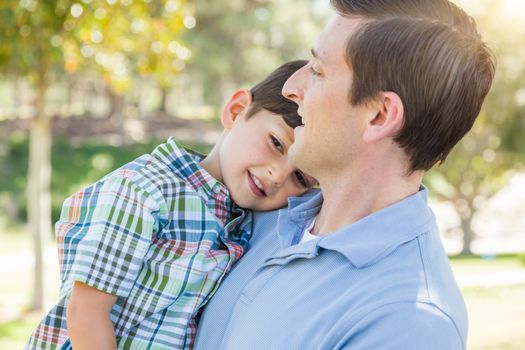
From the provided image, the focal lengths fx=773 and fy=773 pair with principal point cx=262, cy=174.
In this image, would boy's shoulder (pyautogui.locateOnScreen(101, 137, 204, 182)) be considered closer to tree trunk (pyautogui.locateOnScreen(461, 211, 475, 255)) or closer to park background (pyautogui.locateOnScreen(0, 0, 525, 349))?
park background (pyautogui.locateOnScreen(0, 0, 525, 349))

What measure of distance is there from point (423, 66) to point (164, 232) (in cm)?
76

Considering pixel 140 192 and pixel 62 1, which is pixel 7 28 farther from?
pixel 140 192

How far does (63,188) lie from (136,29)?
42.1ft

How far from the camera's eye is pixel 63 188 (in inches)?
770

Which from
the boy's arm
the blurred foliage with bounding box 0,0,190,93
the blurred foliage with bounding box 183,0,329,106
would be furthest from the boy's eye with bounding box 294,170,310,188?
the blurred foliage with bounding box 183,0,329,106

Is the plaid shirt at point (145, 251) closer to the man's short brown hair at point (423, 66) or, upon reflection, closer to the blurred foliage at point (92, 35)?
the man's short brown hair at point (423, 66)

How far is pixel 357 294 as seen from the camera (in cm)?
149

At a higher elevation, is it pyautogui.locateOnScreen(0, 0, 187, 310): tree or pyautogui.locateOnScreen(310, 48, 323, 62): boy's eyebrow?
pyautogui.locateOnScreen(310, 48, 323, 62): boy's eyebrow

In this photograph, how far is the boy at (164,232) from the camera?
6.11 feet

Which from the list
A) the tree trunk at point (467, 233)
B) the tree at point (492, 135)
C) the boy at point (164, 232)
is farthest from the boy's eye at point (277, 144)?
the tree trunk at point (467, 233)

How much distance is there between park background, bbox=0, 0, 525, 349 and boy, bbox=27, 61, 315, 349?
16.5 inches

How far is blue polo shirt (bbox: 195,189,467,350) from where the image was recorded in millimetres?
1411

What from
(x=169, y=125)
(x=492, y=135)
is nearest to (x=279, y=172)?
(x=492, y=135)

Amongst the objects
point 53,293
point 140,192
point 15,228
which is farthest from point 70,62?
point 15,228
